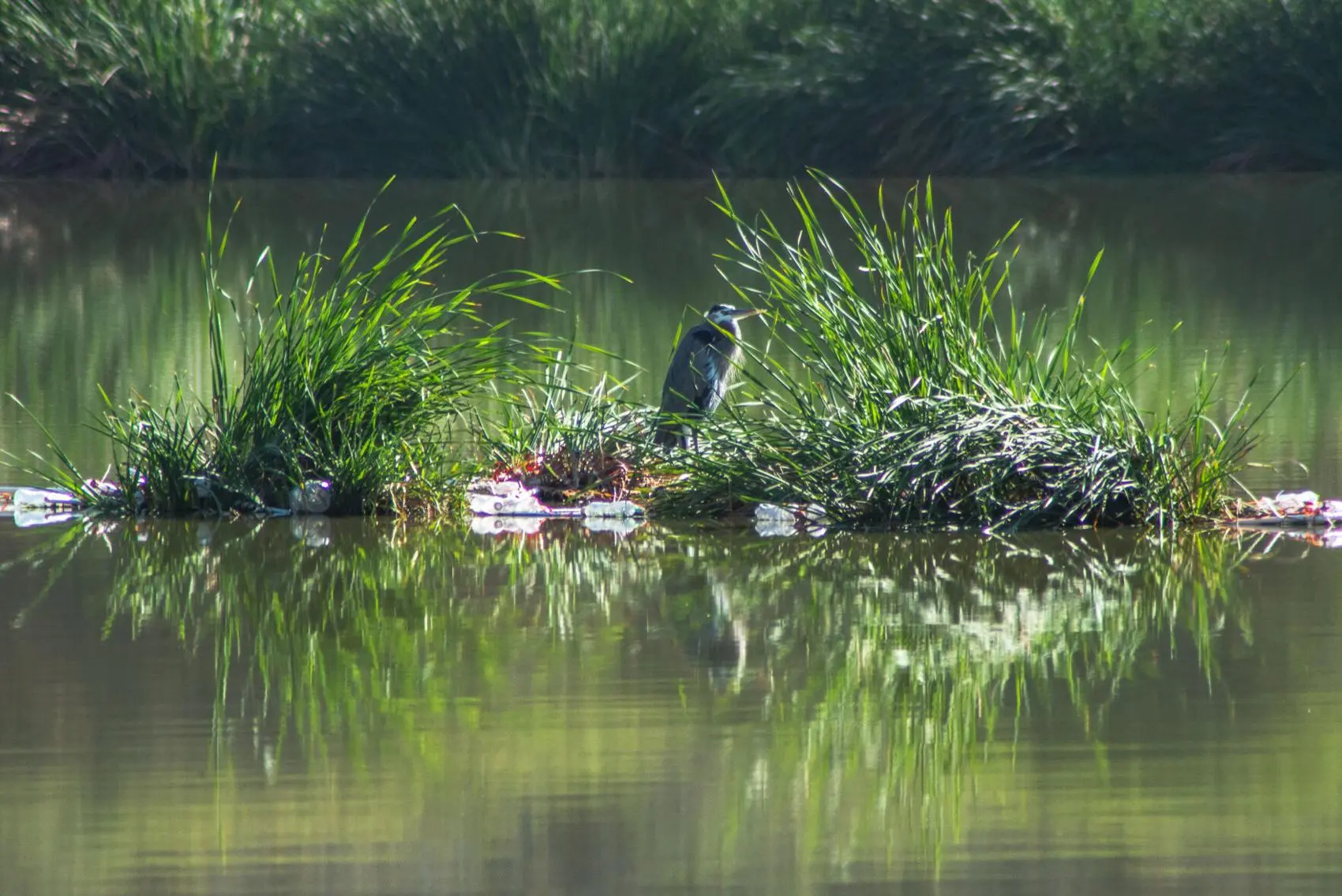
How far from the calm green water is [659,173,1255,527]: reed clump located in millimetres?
205

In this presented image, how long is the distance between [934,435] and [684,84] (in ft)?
58.1

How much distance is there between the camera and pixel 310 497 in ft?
22.7

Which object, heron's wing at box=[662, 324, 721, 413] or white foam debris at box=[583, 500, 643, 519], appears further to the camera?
heron's wing at box=[662, 324, 721, 413]

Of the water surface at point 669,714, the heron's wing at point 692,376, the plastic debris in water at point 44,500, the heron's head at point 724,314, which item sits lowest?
the water surface at point 669,714

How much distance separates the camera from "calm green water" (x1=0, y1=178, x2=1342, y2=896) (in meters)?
3.75

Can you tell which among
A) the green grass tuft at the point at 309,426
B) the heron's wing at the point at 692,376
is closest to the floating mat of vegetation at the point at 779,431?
the green grass tuft at the point at 309,426

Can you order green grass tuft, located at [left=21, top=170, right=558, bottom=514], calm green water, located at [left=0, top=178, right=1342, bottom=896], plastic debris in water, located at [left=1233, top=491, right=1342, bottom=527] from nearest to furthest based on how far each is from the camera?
calm green water, located at [left=0, top=178, right=1342, bottom=896] → plastic debris in water, located at [left=1233, top=491, right=1342, bottom=527] → green grass tuft, located at [left=21, top=170, right=558, bottom=514]

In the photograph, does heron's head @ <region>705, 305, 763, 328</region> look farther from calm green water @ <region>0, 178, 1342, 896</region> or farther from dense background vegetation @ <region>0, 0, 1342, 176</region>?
dense background vegetation @ <region>0, 0, 1342, 176</region>

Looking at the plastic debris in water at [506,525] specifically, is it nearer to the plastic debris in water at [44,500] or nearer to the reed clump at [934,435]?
the reed clump at [934,435]

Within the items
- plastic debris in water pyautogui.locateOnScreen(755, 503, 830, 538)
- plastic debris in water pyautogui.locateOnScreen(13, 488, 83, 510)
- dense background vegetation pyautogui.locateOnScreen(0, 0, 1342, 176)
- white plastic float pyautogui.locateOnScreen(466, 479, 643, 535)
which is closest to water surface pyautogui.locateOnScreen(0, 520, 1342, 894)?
plastic debris in water pyautogui.locateOnScreen(755, 503, 830, 538)

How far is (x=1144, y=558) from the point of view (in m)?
6.10

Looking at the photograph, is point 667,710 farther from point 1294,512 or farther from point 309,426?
point 1294,512

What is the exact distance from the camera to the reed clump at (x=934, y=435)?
21.2ft

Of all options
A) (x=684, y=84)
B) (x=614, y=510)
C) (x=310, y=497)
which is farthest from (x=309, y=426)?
(x=684, y=84)
